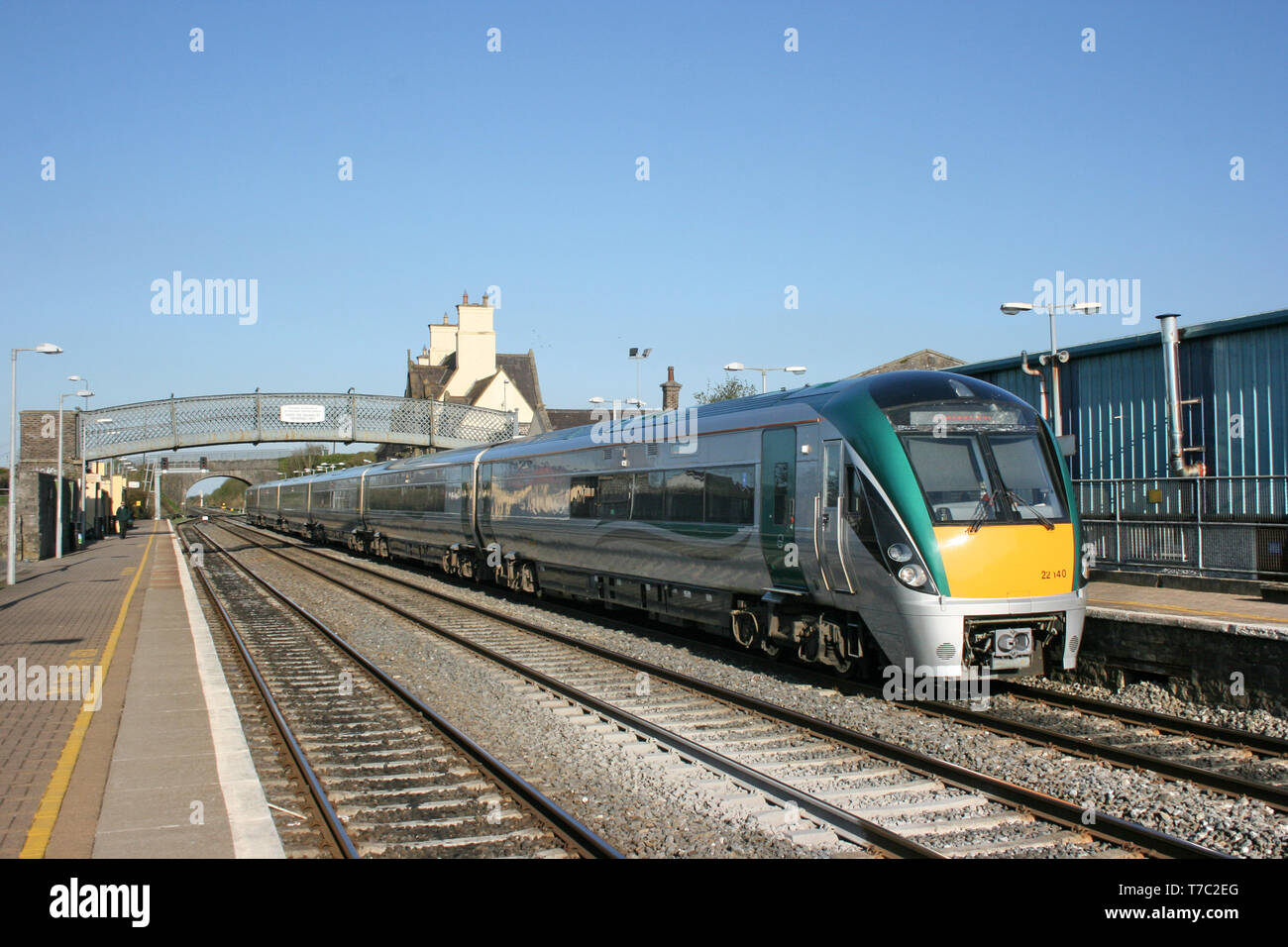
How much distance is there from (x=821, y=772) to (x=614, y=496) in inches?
321

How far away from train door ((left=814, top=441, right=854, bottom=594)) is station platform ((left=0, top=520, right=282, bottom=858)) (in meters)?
5.54

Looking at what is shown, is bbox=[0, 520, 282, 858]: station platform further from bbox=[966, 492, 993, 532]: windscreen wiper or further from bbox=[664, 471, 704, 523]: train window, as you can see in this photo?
bbox=[966, 492, 993, 532]: windscreen wiper

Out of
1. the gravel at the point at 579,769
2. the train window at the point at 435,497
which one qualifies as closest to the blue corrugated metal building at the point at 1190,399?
the gravel at the point at 579,769

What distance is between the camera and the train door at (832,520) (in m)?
10.1

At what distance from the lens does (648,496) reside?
14.4 metres

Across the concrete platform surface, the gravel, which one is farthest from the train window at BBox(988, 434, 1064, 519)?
the gravel

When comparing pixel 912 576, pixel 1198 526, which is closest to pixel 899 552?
pixel 912 576

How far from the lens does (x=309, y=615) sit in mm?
18234

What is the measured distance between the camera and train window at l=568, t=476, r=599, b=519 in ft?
53.1

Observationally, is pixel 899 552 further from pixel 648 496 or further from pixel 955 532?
pixel 648 496
